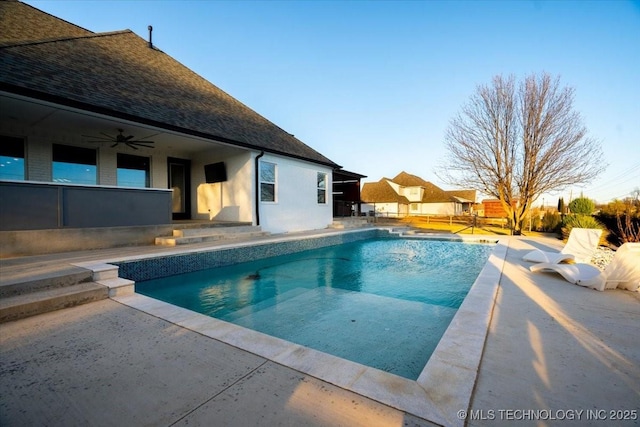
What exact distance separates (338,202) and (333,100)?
6.63 m

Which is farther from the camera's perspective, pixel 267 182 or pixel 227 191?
pixel 267 182

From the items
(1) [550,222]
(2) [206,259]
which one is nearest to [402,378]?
(2) [206,259]

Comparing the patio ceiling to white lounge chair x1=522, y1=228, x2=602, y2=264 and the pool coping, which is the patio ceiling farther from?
white lounge chair x1=522, y1=228, x2=602, y2=264

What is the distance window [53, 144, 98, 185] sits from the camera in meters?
8.34

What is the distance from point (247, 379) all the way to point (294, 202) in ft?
35.5

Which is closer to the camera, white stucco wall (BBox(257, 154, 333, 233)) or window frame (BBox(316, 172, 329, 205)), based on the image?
white stucco wall (BBox(257, 154, 333, 233))

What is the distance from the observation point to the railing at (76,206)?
5742 millimetres

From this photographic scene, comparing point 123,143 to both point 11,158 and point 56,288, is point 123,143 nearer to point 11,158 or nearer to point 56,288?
point 11,158

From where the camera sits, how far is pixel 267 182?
11.4 metres

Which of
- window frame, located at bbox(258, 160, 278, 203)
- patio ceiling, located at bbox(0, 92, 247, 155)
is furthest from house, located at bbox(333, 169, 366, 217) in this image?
patio ceiling, located at bbox(0, 92, 247, 155)

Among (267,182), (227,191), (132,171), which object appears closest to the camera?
(132,171)

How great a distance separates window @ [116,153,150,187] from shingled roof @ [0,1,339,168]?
2535 mm

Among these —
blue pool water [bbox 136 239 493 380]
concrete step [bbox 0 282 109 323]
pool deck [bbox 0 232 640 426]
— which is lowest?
blue pool water [bbox 136 239 493 380]

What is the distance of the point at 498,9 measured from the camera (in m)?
10.6
